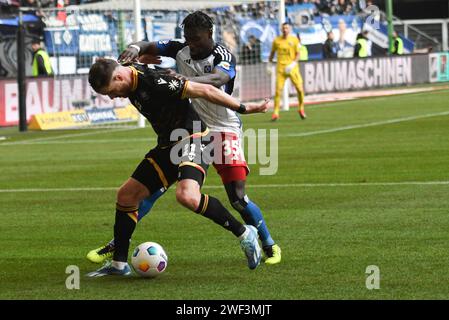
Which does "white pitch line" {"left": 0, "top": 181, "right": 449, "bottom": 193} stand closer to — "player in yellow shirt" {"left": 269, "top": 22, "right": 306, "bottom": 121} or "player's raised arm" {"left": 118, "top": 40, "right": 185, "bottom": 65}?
"player's raised arm" {"left": 118, "top": 40, "right": 185, "bottom": 65}

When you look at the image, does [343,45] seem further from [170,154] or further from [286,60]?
[170,154]

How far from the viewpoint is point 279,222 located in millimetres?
12781

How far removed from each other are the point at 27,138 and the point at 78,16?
7.75 meters

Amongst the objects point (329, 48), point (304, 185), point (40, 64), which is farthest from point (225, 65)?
point (329, 48)

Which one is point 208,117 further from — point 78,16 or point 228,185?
point 78,16

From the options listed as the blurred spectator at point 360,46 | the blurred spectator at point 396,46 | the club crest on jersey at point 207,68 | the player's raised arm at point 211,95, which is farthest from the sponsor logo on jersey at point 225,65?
the blurred spectator at point 396,46

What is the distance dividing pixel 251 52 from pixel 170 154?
27.1 meters

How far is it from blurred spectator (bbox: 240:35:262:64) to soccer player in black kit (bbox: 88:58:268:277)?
26194 millimetres

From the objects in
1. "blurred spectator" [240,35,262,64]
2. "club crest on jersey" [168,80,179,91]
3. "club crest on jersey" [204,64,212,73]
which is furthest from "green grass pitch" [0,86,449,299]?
"blurred spectator" [240,35,262,64]

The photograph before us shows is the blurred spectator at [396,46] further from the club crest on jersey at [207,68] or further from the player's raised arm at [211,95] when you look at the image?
the player's raised arm at [211,95]

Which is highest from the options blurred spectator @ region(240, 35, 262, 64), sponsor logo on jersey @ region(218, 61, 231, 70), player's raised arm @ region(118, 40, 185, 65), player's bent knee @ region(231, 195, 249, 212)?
blurred spectator @ region(240, 35, 262, 64)

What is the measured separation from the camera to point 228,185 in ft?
34.7

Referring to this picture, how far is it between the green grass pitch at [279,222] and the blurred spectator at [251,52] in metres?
12.6

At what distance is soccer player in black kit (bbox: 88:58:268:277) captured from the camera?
959 cm
